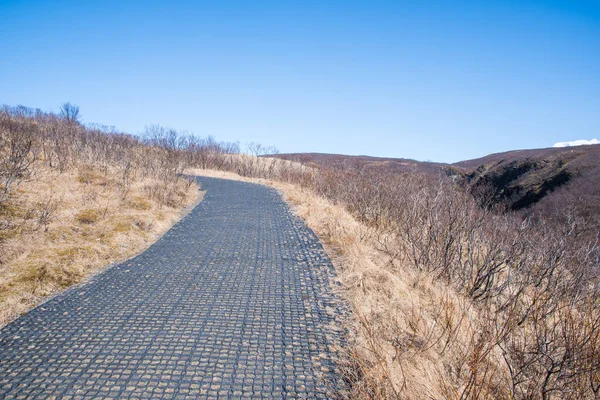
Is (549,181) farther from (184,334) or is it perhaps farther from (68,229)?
(68,229)

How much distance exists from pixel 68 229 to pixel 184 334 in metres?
4.46

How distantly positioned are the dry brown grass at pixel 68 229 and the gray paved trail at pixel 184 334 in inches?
17.2

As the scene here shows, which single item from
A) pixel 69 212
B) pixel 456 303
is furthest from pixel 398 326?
pixel 69 212

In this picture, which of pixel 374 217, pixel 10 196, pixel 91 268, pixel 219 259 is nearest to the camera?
pixel 91 268

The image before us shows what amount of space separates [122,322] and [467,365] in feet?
10.9

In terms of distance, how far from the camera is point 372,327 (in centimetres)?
329

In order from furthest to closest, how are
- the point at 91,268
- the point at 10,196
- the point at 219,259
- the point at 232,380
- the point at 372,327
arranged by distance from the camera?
1. the point at 10,196
2. the point at 219,259
3. the point at 91,268
4. the point at 372,327
5. the point at 232,380

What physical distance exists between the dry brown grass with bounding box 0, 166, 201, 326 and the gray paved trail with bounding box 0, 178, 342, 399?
17.2 inches

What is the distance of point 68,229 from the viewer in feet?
20.6

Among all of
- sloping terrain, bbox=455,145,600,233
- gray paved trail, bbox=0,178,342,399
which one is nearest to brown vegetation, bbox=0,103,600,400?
gray paved trail, bbox=0,178,342,399

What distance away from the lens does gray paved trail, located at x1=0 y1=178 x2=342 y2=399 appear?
2590 mm

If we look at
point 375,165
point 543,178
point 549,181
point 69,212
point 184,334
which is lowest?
point 184,334

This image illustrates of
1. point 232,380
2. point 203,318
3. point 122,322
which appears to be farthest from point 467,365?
point 122,322

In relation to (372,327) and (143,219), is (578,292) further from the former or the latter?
(143,219)
